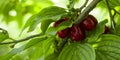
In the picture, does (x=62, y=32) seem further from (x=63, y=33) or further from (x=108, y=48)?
(x=108, y=48)

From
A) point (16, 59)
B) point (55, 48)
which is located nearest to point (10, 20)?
point (16, 59)

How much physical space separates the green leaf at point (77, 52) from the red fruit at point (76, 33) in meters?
0.02

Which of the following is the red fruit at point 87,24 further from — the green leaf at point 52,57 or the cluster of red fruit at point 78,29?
the green leaf at point 52,57

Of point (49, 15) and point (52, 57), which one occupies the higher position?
point (49, 15)

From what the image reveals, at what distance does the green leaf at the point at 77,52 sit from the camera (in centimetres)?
89

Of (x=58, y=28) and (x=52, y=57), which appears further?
(x=52, y=57)

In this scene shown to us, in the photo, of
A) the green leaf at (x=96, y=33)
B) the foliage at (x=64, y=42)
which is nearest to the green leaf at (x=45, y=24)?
the foliage at (x=64, y=42)

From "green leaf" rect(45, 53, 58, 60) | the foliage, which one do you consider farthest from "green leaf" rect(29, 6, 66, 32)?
"green leaf" rect(45, 53, 58, 60)

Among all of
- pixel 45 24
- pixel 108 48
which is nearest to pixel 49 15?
pixel 45 24

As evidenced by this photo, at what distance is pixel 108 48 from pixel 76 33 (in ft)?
0.35

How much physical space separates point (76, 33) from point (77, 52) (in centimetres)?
6

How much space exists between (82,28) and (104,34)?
8 cm

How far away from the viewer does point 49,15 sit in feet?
3.01

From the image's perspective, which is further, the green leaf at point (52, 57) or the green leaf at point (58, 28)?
the green leaf at point (52, 57)
